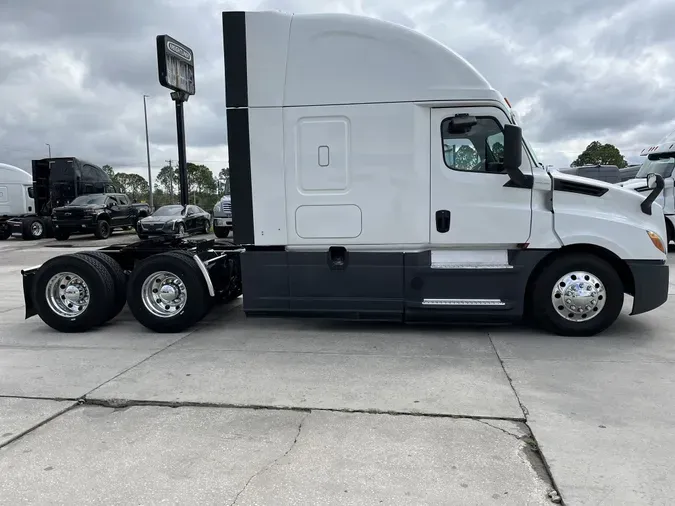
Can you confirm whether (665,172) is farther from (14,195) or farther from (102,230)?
(14,195)

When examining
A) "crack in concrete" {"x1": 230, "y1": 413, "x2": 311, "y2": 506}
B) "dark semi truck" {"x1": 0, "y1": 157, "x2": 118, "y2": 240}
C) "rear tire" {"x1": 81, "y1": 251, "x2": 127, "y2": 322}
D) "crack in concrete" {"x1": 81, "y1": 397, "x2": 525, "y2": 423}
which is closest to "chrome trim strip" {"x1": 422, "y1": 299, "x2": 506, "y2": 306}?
"crack in concrete" {"x1": 81, "y1": 397, "x2": 525, "y2": 423}

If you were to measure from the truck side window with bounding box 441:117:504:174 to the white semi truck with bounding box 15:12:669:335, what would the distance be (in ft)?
0.05

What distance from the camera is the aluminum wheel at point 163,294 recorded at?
642 cm

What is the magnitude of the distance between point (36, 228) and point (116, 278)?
21.1 metres

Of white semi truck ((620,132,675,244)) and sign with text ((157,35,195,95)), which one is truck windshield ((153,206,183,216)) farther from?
white semi truck ((620,132,675,244))

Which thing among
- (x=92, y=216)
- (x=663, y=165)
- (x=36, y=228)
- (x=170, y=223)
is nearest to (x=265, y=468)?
(x=170, y=223)

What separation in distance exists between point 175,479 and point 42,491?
0.75m

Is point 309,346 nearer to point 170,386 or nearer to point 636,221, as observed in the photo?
point 170,386

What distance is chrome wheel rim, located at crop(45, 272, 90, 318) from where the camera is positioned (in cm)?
660

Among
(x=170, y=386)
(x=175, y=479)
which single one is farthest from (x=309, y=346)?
(x=175, y=479)

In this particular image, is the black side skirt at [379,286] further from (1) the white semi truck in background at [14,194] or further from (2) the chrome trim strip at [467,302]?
(1) the white semi truck in background at [14,194]

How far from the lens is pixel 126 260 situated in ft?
23.4

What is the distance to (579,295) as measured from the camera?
19.0 ft

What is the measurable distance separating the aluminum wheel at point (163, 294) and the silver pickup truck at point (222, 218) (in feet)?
17.1
